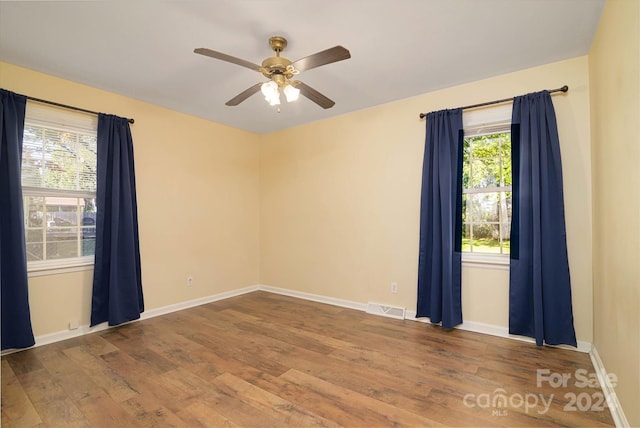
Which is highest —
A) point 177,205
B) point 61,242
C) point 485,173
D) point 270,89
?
point 270,89

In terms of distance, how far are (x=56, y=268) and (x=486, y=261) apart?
4488 millimetres

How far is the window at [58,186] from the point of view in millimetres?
2934

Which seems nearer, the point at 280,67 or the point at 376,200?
the point at 280,67

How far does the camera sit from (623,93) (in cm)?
175

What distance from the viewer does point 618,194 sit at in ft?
6.05

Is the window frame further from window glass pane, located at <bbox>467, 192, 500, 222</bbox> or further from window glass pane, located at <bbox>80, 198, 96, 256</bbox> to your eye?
window glass pane, located at <bbox>80, 198, 96, 256</bbox>

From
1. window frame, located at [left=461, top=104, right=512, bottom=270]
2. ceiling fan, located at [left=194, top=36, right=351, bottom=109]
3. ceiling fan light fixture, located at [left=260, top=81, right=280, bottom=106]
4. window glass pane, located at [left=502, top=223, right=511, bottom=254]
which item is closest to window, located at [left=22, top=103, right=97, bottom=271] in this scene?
ceiling fan, located at [left=194, top=36, right=351, bottom=109]

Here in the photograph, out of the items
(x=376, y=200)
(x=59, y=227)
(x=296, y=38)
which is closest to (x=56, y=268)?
(x=59, y=227)

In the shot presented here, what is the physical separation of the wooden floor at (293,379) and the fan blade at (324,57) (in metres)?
2.32

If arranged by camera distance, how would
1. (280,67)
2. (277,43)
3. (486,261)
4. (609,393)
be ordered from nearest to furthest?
1. (609,393)
2. (280,67)
3. (277,43)
4. (486,261)

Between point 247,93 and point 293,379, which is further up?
point 247,93

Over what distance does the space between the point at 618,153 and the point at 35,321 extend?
4.99 m

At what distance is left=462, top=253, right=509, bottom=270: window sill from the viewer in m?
3.08

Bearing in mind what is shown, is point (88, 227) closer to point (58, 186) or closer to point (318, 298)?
point (58, 186)
